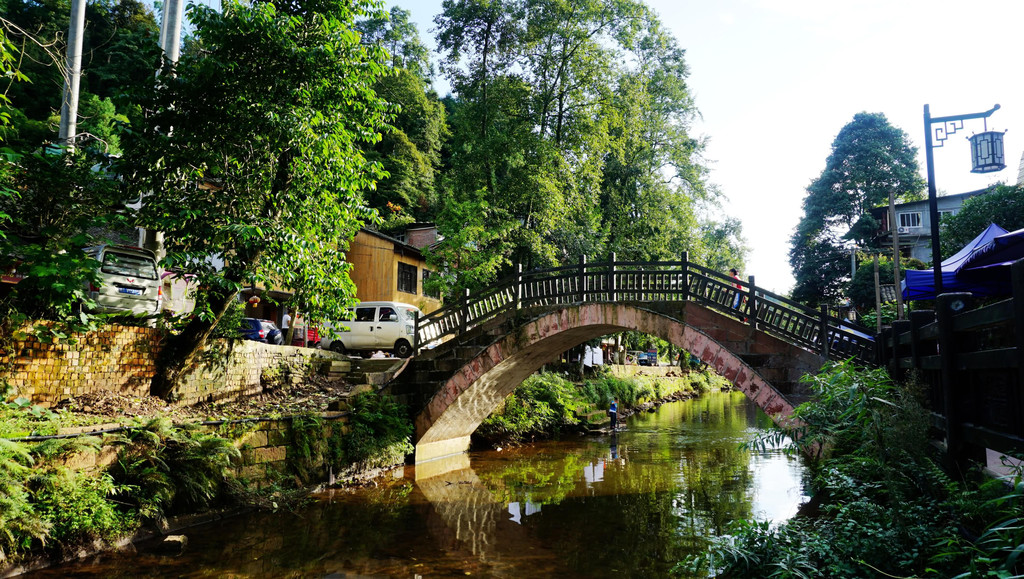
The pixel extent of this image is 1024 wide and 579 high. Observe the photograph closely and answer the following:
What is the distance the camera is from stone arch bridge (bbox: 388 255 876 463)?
34.6 ft

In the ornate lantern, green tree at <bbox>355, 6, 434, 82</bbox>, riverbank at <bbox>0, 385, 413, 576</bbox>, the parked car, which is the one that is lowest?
riverbank at <bbox>0, 385, 413, 576</bbox>

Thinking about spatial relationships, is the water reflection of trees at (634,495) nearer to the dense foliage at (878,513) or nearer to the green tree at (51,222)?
the dense foliage at (878,513)

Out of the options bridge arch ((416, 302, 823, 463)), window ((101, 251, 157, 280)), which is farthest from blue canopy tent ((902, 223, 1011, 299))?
window ((101, 251, 157, 280))

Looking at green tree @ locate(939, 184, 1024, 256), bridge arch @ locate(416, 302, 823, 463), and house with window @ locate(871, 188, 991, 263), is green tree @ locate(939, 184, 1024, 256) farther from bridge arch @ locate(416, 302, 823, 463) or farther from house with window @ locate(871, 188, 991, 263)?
house with window @ locate(871, 188, 991, 263)

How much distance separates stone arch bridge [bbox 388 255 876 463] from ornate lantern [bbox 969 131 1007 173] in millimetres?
2883

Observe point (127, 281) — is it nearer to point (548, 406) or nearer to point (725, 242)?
point (548, 406)

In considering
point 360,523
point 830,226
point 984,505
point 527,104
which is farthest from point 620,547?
point 830,226

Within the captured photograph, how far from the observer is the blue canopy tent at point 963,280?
9969 millimetres

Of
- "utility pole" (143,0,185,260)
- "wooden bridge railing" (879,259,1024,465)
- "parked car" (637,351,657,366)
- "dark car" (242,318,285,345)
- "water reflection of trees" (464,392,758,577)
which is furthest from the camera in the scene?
"parked car" (637,351,657,366)

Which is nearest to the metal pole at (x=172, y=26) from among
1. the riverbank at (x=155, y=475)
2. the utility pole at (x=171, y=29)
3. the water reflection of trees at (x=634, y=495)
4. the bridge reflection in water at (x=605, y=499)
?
the utility pole at (x=171, y=29)

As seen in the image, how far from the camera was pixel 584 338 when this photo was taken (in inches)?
575

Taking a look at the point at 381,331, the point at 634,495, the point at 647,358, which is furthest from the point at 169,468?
the point at 647,358

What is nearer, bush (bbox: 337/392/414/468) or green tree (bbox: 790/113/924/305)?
bush (bbox: 337/392/414/468)

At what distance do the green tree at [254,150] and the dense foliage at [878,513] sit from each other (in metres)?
7.31
